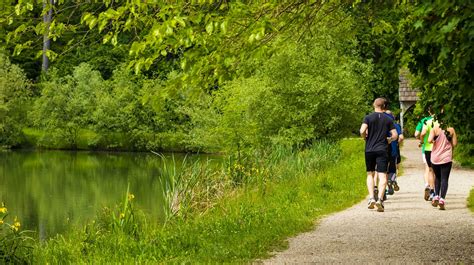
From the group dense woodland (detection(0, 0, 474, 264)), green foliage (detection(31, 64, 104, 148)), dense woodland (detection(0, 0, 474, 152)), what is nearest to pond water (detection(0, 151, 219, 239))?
dense woodland (detection(0, 0, 474, 264))

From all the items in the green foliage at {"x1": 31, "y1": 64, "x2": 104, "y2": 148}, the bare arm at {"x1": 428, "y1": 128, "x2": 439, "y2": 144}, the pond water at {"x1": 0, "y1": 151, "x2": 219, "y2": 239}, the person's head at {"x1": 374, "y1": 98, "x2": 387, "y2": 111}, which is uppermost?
the person's head at {"x1": 374, "y1": 98, "x2": 387, "y2": 111}

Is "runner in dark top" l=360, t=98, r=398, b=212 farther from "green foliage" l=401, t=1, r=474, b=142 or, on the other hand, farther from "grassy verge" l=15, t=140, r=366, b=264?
"green foliage" l=401, t=1, r=474, b=142

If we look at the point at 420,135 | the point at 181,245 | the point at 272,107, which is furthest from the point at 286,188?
the point at 272,107

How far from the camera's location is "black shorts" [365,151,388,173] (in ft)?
45.9

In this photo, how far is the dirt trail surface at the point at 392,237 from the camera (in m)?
9.40

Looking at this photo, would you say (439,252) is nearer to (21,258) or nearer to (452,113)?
(452,113)

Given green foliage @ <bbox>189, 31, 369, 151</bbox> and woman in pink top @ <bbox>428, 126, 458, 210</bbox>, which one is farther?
green foliage @ <bbox>189, 31, 369, 151</bbox>

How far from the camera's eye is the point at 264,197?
17391mm

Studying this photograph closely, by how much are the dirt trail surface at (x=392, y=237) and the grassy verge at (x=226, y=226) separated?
374 millimetres

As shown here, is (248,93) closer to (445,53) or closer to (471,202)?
(471,202)

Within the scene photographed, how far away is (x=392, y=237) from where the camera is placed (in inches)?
432

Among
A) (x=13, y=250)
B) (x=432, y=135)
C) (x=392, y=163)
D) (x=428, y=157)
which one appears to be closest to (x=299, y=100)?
(x=392, y=163)

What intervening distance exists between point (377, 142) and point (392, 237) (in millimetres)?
3270

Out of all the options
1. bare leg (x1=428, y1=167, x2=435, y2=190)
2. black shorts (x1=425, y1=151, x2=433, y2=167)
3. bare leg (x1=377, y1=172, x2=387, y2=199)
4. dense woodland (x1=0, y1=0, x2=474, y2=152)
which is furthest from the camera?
bare leg (x1=428, y1=167, x2=435, y2=190)
